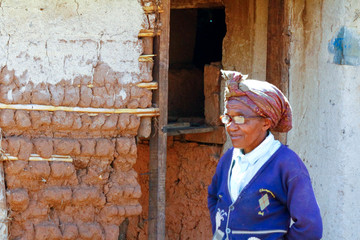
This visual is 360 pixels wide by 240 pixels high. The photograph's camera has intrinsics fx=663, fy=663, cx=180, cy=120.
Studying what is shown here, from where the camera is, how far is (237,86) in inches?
125

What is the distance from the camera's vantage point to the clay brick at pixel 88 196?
4387 mm

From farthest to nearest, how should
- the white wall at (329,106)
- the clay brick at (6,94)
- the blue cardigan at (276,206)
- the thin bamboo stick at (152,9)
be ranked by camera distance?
1. the white wall at (329,106)
2. the thin bamboo stick at (152,9)
3. the clay brick at (6,94)
4. the blue cardigan at (276,206)

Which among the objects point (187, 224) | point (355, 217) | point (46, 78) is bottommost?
point (187, 224)

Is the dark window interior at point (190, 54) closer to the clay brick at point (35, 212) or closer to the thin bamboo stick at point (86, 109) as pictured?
the thin bamboo stick at point (86, 109)

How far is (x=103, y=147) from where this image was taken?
4449mm

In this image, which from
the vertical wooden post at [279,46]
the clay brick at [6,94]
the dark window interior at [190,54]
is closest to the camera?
the clay brick at [6,94]

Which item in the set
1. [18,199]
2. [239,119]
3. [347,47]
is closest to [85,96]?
[18,199]

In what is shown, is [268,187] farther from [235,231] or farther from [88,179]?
[88,179]

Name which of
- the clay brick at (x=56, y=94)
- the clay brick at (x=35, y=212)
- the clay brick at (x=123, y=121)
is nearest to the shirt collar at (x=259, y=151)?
the clay brick at (x=123, y=121)

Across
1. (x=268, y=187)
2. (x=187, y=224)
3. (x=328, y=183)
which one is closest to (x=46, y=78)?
(x=268, y=187)

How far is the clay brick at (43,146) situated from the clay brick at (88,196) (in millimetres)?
323

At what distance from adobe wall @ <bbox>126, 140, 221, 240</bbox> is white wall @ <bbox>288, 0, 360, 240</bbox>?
115 centimetres

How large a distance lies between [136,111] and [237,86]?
147cm

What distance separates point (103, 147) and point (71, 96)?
0.41 metres
